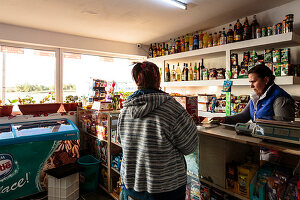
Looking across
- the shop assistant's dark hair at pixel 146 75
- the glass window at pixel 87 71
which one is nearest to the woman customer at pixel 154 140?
the shop assistant's dark hair at pixel 146 75

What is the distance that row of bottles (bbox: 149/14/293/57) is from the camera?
2.51m

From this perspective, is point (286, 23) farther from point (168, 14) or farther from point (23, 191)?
point (23, 191)

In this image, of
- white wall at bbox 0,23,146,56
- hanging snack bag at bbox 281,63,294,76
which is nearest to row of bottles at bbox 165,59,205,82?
white wall at bbox 0,23,146,56

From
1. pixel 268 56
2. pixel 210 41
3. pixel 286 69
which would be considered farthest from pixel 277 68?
pixel 210 41

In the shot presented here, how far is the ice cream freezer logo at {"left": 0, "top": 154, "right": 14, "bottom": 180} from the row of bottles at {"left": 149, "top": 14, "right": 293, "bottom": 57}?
3172mm

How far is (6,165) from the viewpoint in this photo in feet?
7.80

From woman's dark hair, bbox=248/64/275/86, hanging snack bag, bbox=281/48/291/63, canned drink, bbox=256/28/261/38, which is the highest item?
canned drink, bbox=256/28/261/38

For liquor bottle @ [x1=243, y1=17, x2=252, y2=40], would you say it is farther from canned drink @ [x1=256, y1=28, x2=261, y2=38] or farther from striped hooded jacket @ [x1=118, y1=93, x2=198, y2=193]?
striped hooded jacket @ [x1=118, y1=93, x2=198, y2=193]

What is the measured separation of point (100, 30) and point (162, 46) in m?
1.49

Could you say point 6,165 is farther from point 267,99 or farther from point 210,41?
point 210,41

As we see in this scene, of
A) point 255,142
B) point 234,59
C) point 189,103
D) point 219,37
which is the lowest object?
point 255,142

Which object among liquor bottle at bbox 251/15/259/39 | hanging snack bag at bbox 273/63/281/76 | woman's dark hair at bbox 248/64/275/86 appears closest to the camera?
woman's dark hair at bbox 248/64/275/86

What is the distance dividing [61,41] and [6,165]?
7.60 feet

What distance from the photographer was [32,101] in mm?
3432
